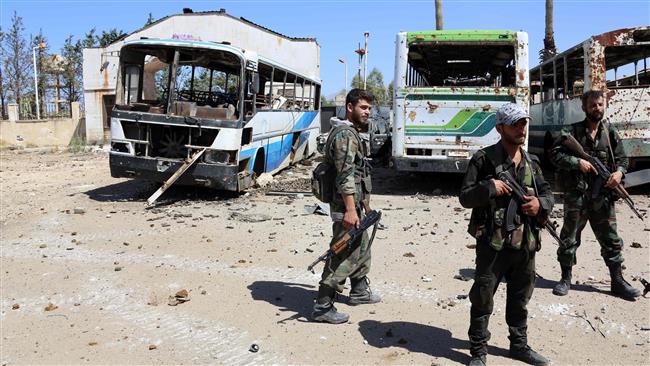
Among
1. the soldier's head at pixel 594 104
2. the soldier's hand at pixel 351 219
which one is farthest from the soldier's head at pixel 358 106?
the soldier's head at pixel 594 104

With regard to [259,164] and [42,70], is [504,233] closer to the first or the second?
[259,164]

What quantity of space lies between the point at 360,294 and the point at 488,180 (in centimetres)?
195

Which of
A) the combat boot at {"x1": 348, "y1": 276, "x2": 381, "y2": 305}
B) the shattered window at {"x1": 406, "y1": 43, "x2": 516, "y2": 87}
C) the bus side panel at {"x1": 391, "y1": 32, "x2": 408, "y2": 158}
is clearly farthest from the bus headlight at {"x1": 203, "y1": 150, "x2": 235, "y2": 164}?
the combat boot at {"x1": 348, "y1": 276, "x2": 381, "y2": 305}

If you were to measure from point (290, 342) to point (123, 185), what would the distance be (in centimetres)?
916

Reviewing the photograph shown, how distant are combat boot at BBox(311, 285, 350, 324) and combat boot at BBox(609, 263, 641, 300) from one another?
2.54 metres

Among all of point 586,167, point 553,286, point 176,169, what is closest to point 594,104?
point 586,167

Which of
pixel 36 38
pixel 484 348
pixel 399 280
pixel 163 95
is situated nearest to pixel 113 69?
pixel 36 38

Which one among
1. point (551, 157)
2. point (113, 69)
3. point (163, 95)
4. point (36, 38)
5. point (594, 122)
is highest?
point (36, 38)

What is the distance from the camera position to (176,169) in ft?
31.0

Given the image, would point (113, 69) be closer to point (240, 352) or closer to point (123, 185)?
point (123, 185)

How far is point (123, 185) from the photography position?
12.2 m

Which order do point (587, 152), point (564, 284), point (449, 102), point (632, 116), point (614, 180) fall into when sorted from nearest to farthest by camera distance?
1. point (614, 180)
2. point (587, 152)
3. point (564, 284)
4. point (632, 116)
5. point (449, 102)

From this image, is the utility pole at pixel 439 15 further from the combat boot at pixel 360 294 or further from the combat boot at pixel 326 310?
the combat boot at pixel 326 310

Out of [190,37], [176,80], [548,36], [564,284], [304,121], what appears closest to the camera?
[564,284]
